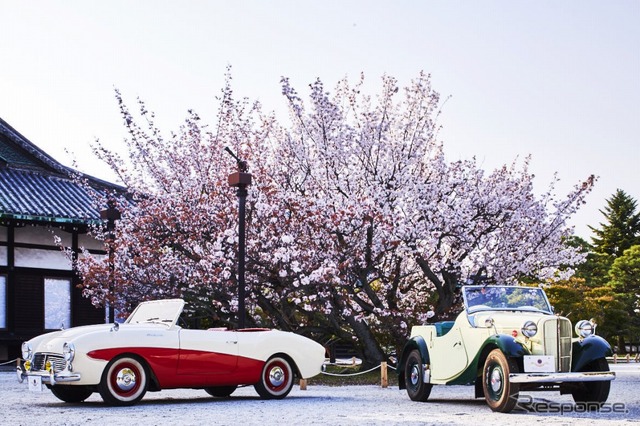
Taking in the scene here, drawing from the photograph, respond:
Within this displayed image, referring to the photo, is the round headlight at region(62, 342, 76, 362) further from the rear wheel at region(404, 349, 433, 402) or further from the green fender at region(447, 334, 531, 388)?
the green fender at region(447, 334, 531, 388)

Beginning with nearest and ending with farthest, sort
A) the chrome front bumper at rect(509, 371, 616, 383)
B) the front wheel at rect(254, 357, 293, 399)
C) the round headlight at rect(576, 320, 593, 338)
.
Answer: the chrome front bumper at rect(509, 371, 616, 383), the round headlight at rect(576, 320, 593, 338), the front wheel at rect(254, 357, 293, 399)

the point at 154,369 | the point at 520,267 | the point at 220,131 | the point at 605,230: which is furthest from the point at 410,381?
the point at 605,230

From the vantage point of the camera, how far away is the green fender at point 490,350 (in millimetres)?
11539

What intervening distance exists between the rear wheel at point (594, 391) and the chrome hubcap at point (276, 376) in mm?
4650

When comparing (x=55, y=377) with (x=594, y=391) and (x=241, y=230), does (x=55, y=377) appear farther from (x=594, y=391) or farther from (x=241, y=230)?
(x=594, y=391)

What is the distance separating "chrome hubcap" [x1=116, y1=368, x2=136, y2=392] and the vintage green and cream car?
4086 mm

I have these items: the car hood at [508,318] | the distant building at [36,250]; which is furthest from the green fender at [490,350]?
the distant building at [36,250]

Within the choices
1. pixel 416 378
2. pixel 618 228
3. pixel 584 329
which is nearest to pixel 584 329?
pixel 584 329

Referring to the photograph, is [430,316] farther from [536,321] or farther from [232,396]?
[536,321]

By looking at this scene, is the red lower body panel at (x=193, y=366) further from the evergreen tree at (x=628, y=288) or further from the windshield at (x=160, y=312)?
the evergreen tree at (x=628, y=288)

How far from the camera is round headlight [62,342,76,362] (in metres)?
12.7

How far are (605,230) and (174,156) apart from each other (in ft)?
188

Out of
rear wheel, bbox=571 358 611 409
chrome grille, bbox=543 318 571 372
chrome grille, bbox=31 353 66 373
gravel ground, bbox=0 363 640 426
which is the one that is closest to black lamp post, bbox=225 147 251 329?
gravel ground, bbox=0 363 640 426

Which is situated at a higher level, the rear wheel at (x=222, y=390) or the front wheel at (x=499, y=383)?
the front wheel at (x=499, y=383)
